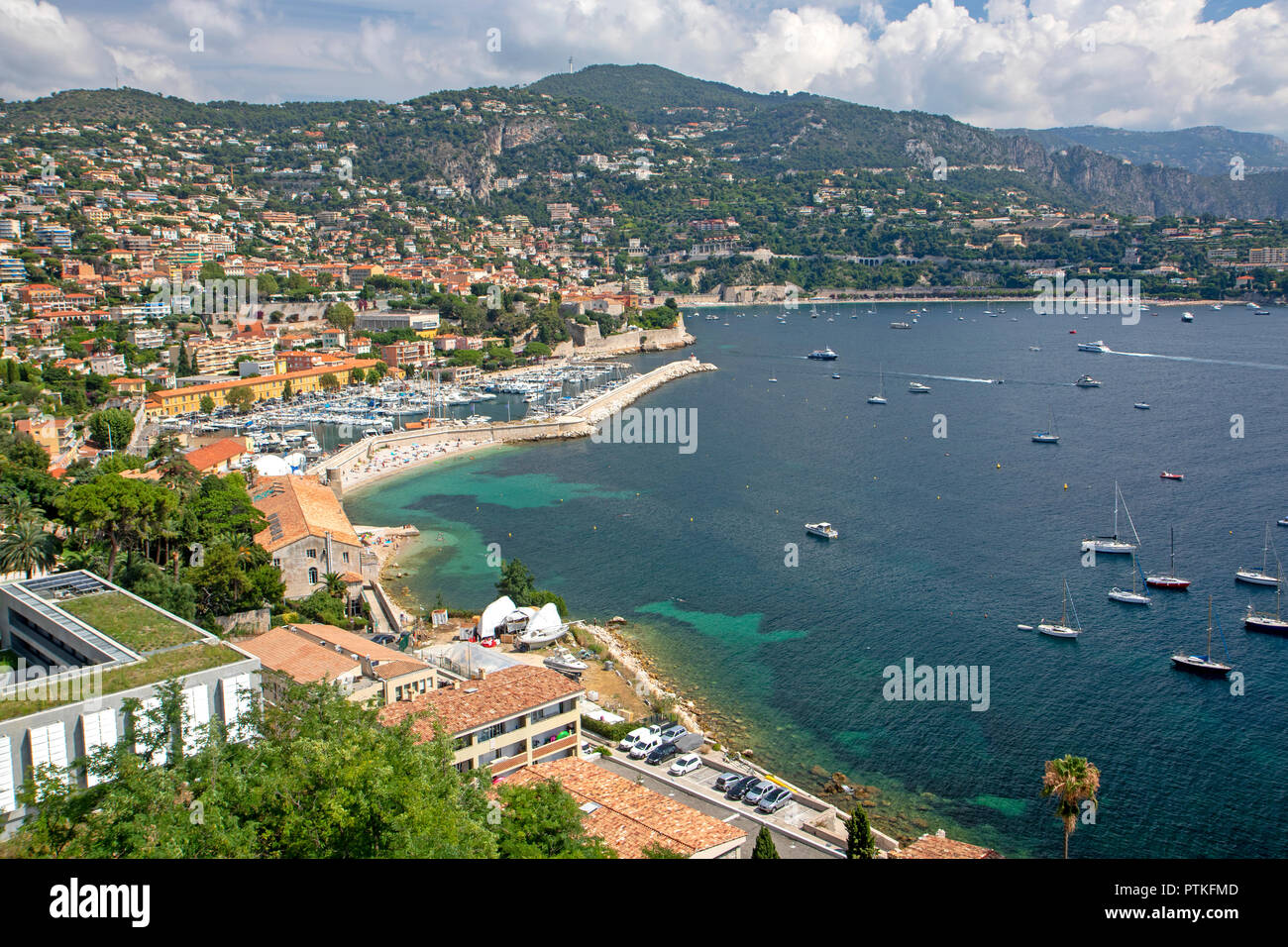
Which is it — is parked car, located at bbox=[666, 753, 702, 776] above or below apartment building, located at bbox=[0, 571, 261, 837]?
below

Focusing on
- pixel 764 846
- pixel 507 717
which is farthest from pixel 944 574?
pixel 764 846

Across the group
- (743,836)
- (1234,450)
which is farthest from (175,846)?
(1234,450)

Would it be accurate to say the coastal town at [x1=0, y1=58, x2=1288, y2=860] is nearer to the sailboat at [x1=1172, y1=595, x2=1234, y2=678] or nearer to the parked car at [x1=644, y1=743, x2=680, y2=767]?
the parked car at [x1=644, y1=743, x2=680, y2=767]

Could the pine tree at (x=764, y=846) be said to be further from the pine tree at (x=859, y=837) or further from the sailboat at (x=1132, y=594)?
the sailboat at (x=1132, y=594)

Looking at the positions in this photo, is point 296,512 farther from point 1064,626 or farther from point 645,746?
point 1064,626

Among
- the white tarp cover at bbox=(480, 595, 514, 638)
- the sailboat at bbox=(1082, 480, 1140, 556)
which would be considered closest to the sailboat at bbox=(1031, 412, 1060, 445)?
the sailboat at bbox=(1082, 480, 1140, 556)

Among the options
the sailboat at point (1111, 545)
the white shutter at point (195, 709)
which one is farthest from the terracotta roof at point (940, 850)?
the sailboat at point (1111, 545)
